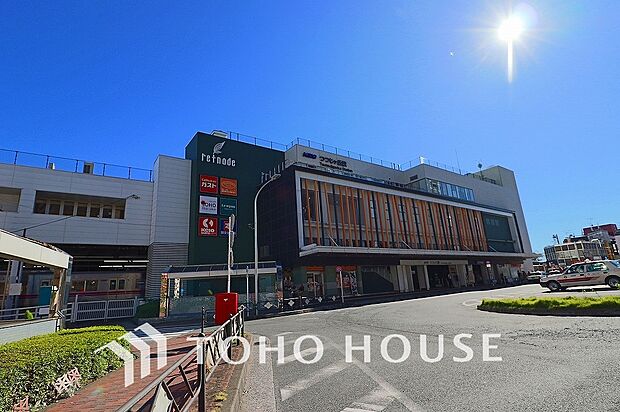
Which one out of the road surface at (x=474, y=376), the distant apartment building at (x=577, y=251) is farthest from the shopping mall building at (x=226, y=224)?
the distant apartment building at (x=577, y=251)

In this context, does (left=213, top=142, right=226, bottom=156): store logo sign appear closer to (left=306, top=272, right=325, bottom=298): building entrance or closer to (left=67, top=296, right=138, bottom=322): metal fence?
(left=306, top=272, right=325, bottom=298): building entrance

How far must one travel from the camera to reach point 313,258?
28.8 meters

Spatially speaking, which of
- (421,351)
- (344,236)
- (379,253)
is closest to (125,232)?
(344,236)

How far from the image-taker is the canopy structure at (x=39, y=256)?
33.0ft

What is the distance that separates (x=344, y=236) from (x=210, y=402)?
28233mm

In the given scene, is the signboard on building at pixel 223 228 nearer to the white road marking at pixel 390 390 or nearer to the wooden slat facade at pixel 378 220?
the wooden slat facade at pixel 378 220

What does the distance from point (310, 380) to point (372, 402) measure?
1.67m

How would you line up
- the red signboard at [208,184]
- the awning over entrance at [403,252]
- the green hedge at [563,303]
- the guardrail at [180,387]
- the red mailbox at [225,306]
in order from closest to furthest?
the guardrail at [180,387]
the green hedge at [563,303]
the red mailbox at [225,306]
the awning over entrance at [403,252]
the red signboard at [208,184]

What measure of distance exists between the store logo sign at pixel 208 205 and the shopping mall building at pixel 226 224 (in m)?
0.10

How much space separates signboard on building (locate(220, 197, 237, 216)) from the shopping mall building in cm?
11

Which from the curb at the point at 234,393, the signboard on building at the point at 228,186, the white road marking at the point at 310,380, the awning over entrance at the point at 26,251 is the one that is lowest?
the white road marking at the point at 310,380

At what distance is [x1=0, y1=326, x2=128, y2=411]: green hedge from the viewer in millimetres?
4805

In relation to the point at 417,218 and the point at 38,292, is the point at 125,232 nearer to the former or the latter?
the point at 38,292

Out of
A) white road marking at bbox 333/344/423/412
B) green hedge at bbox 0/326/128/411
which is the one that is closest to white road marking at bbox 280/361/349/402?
white road marking at bbox 333/344/423/412
